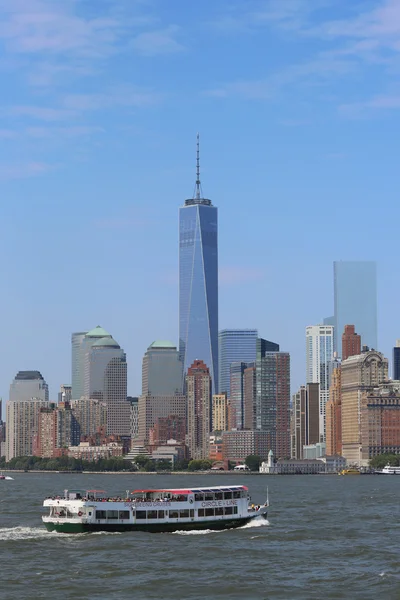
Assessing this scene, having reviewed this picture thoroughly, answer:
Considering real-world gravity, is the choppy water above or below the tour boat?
below

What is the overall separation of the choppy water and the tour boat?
1472 mm

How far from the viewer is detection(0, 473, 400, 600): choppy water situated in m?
86.2

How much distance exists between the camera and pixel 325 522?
13900 cm

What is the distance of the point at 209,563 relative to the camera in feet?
324

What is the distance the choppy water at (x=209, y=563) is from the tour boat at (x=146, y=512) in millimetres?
1472

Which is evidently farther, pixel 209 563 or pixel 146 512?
pixel 146 512

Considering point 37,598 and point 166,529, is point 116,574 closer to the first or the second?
point 37,598

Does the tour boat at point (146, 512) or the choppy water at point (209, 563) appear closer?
the choppy water at point (209, 563)

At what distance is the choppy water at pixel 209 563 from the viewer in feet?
283

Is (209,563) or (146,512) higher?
(146,512)

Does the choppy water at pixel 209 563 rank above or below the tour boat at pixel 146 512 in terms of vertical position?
below

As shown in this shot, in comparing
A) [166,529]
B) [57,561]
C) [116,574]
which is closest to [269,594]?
[116,574]

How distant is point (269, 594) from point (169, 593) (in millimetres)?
6695

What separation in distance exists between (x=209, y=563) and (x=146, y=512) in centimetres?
2148
